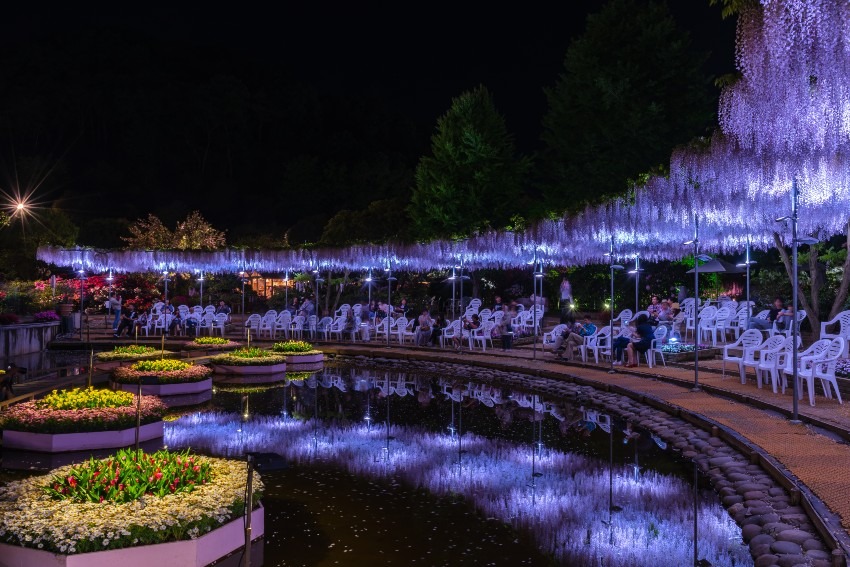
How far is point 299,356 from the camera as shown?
17.7 metres

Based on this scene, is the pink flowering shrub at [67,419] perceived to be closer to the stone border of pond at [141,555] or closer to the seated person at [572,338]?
the stone border of pond at [141,555]

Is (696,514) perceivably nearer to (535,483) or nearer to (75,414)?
(535,483)

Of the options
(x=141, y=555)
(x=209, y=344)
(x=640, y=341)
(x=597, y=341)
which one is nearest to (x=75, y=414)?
(x=141, y=555)

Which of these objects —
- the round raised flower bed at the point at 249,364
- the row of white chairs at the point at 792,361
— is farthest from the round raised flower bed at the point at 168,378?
the row of white chairs at the point at 792,361

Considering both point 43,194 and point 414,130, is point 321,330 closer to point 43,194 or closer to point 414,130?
point 43,194

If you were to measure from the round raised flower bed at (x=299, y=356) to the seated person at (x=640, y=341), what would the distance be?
7.09 m

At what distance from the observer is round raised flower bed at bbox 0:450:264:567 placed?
481 centimetres

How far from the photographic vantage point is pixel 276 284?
132 ft

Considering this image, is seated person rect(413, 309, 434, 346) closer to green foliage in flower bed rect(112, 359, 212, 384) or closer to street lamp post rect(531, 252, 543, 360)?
street lamp post rect(531, 252, 543, 360)

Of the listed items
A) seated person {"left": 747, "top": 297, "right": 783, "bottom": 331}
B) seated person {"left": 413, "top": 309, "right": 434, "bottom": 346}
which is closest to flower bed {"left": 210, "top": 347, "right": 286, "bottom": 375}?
A: seated person {"left": 413, "top": 309, "right": 434, "bottom": 346}

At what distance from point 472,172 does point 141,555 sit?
86.0ft

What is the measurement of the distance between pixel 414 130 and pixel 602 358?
45439mm

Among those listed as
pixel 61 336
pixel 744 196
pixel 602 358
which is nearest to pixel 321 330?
pixel 61 336

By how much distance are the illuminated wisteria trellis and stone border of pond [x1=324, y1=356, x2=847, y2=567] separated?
124 inches
